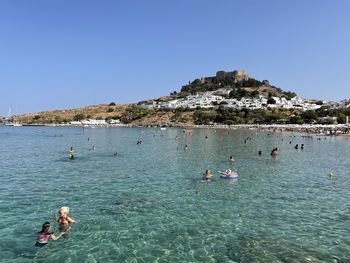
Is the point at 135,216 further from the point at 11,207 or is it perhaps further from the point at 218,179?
the point at 218,179

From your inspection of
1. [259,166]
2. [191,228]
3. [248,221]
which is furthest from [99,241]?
[259,166]

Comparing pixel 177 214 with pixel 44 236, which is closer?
pixel 44 236

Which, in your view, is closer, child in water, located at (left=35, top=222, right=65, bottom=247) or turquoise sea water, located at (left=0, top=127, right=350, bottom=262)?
turquoise sea water, located at (left=0, top=127, right=350, bottom=262)

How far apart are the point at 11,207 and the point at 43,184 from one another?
7.11m

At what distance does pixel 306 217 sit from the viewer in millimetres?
20109

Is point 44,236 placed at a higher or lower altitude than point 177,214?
higher

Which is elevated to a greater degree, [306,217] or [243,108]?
[243,108]

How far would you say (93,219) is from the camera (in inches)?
756

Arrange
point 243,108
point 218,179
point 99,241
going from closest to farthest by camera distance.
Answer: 1. point 99,241
2. point 218,179
3. point 243,108

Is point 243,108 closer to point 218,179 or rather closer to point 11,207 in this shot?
point 218,179

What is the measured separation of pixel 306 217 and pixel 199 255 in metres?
8.70

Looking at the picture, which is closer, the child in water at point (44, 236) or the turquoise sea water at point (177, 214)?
the turquoise sea water at point (177, 214)

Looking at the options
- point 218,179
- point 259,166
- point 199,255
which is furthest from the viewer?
point 259,166

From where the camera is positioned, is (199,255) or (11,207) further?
(11,207)
